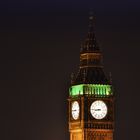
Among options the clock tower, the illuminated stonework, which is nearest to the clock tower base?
the clock tower

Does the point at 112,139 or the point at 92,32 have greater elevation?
the point at 92,32

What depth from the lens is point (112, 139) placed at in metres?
126

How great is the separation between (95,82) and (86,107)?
2.01m

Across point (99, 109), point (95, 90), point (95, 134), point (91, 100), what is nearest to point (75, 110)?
point (91, 100)

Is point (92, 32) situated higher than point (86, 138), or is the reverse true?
point (92, 32)

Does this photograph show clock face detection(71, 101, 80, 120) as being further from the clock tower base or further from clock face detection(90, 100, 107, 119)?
clock face detection(90, 100, 107, 119)

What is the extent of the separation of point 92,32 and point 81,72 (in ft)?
9.88

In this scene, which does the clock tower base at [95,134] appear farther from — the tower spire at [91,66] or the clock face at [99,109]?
the tower spire at [91,66]

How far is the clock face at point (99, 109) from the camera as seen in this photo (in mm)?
125688

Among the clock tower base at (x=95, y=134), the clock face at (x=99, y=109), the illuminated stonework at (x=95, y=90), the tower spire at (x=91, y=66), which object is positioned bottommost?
the clock tower base at (x=95, y=134)

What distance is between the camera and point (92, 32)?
419 ft

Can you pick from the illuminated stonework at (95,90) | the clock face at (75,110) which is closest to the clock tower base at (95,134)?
the clock face at (75,110)

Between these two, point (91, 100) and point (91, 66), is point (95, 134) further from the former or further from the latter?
point (91, 66)

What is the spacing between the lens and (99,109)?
126 m
